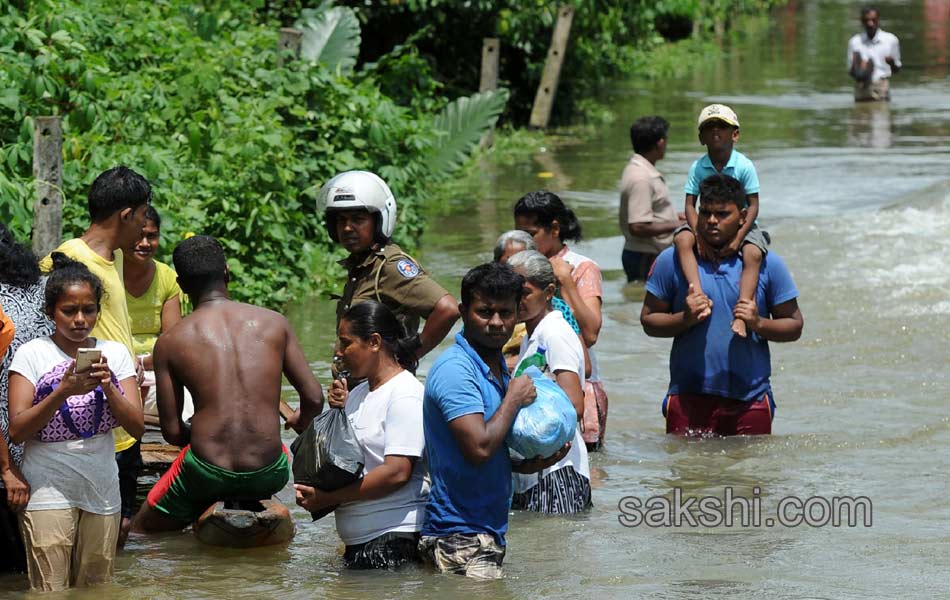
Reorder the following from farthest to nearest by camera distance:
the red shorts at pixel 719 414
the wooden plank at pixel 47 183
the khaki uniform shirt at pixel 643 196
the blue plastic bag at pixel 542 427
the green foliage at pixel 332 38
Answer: the green foliage at pixel 332 38
the khaki uniform shirt at pixel 643 196
the wooden plank at pixel 47 183
the red shorts at pixel 719 414
the blue plastic bag at pixel 542 427

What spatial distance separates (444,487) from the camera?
5.62 metres

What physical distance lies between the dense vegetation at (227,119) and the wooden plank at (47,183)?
12cm

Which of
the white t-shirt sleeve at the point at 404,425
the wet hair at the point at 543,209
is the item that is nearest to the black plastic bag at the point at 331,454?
the white t-shirt sleeve at the point at 404,425

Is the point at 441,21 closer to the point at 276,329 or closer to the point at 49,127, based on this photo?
the point at 49,127

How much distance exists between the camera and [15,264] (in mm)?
6090

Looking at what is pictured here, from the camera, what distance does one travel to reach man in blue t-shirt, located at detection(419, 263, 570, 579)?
5.44m

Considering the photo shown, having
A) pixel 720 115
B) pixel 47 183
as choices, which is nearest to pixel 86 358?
pixel 47 183

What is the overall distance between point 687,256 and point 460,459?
2.60 meters

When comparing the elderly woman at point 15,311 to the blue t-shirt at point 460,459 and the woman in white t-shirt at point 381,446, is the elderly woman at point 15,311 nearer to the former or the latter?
the woman in white t-shirt at point 381,446

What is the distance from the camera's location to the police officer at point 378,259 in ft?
22.1

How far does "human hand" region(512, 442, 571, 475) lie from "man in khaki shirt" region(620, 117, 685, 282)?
5.82 meters

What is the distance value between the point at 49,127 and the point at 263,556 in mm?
3663

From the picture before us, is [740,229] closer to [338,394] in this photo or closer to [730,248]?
[730,248]

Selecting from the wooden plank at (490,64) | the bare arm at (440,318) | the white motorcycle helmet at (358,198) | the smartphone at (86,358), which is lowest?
the bare arm at (440,318)
